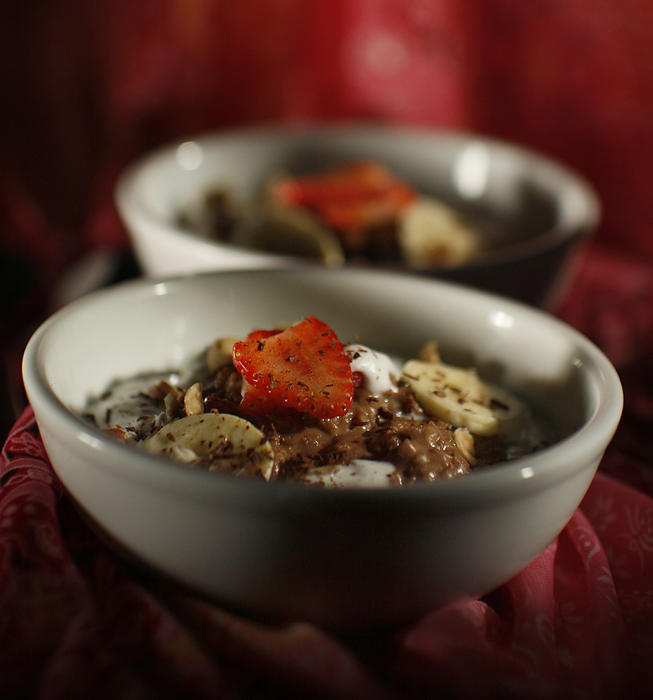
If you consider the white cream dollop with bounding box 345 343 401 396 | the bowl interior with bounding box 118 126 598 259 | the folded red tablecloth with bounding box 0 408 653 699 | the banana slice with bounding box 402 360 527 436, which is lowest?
the bowl interior with bounding box 118 126 598 259

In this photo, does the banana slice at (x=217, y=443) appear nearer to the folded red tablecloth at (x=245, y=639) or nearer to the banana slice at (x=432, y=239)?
the folded red tablecloth at (x=245, y=639)

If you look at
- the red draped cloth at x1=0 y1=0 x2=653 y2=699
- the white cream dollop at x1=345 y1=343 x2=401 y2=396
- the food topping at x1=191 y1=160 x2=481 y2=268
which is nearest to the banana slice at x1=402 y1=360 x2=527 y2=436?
the white cream dollop at x1=345 y1=343 x2=401 y2=396

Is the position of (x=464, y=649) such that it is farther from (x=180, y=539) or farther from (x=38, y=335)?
(x=38, y=335)

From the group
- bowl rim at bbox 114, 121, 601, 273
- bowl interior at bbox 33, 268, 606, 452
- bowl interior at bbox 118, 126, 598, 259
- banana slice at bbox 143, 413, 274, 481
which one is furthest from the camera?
bowl interior at bbox 118, 126, 598, 259

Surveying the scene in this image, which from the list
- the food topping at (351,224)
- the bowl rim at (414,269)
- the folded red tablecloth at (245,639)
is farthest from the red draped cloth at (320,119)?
the food topping at (351,224)

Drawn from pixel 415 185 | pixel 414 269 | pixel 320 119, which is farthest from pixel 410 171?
pixel 414 269

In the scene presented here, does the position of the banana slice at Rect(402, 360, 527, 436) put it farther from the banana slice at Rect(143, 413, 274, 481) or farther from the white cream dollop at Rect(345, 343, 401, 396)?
the banana slice at Rect(143, 413, 274, 481)

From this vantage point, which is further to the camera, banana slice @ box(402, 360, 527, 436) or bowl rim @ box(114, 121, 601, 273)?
bowl rim @ box(114, 121, 601, 273)
